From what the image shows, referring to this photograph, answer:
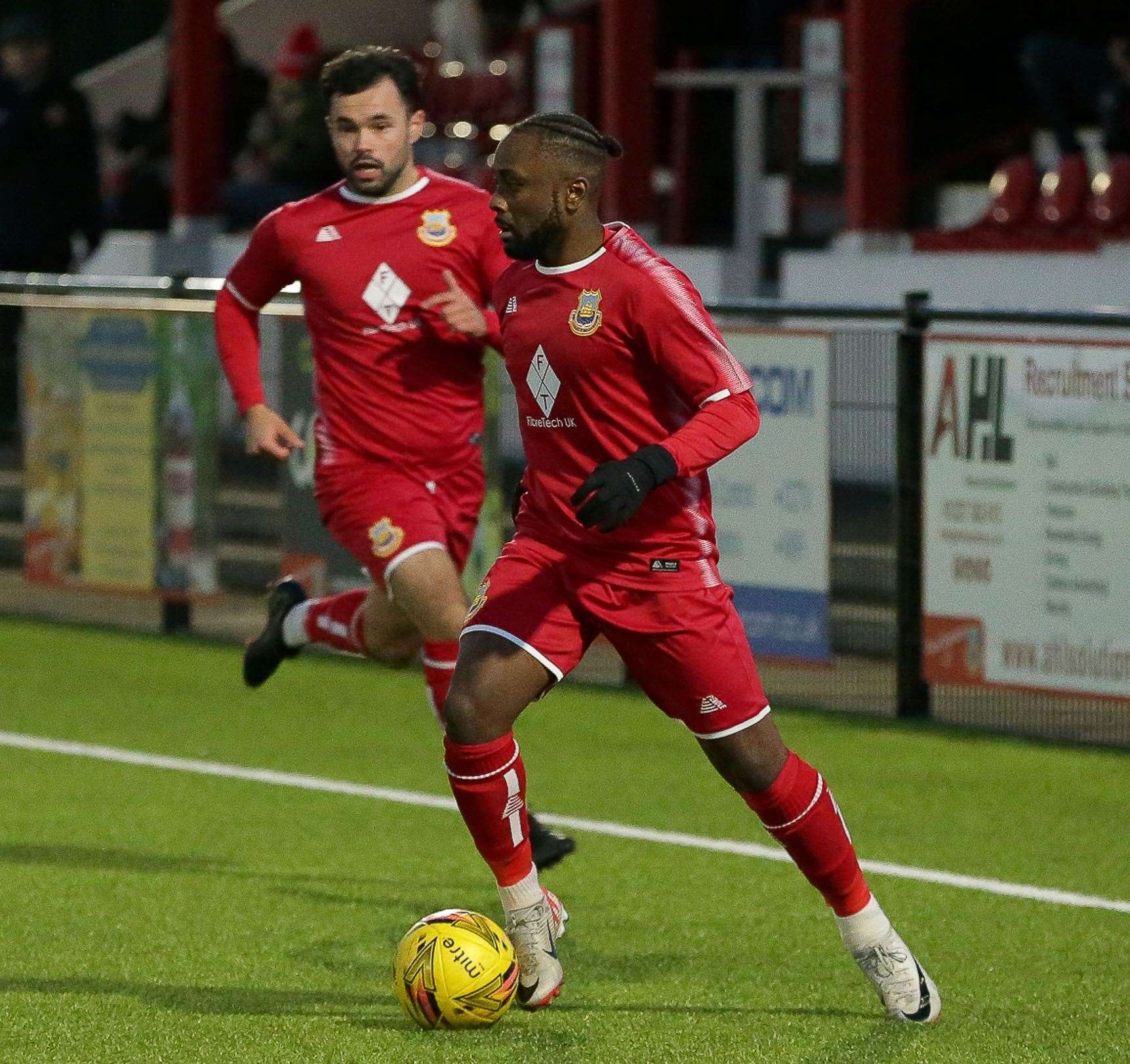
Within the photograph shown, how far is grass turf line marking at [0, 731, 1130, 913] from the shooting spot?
7.32 metres

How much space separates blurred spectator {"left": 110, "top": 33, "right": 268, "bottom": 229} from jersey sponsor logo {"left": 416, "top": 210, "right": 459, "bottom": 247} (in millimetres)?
16572

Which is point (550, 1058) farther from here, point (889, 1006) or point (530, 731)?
point (530, 731)

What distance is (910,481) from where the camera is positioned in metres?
9.93

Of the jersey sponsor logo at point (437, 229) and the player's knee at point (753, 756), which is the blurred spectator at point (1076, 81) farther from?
the player's knee at point (753, 756)

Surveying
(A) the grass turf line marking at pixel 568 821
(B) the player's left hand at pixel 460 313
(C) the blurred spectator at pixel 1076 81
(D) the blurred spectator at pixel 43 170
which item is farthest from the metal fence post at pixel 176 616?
(C) the blurred spectator at pixel 1076 81

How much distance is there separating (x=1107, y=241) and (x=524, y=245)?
11.5 meters

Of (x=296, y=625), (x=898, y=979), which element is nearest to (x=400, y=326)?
(x=296, y=625)

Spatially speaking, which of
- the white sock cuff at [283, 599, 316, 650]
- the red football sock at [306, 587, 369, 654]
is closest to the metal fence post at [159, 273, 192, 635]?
the white sock cuff at [283, 599, 316, 650]

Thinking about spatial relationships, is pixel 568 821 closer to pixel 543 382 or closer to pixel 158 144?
pixel 543 382

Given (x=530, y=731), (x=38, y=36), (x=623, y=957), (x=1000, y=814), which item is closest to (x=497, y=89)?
(x=38, y=36)

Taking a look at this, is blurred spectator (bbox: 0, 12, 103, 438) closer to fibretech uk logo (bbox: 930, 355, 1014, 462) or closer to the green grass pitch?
the green grass pitch

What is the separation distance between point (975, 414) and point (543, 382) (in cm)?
427

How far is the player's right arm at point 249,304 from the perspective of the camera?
7660 millimetres

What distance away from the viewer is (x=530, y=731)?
10023 mm
